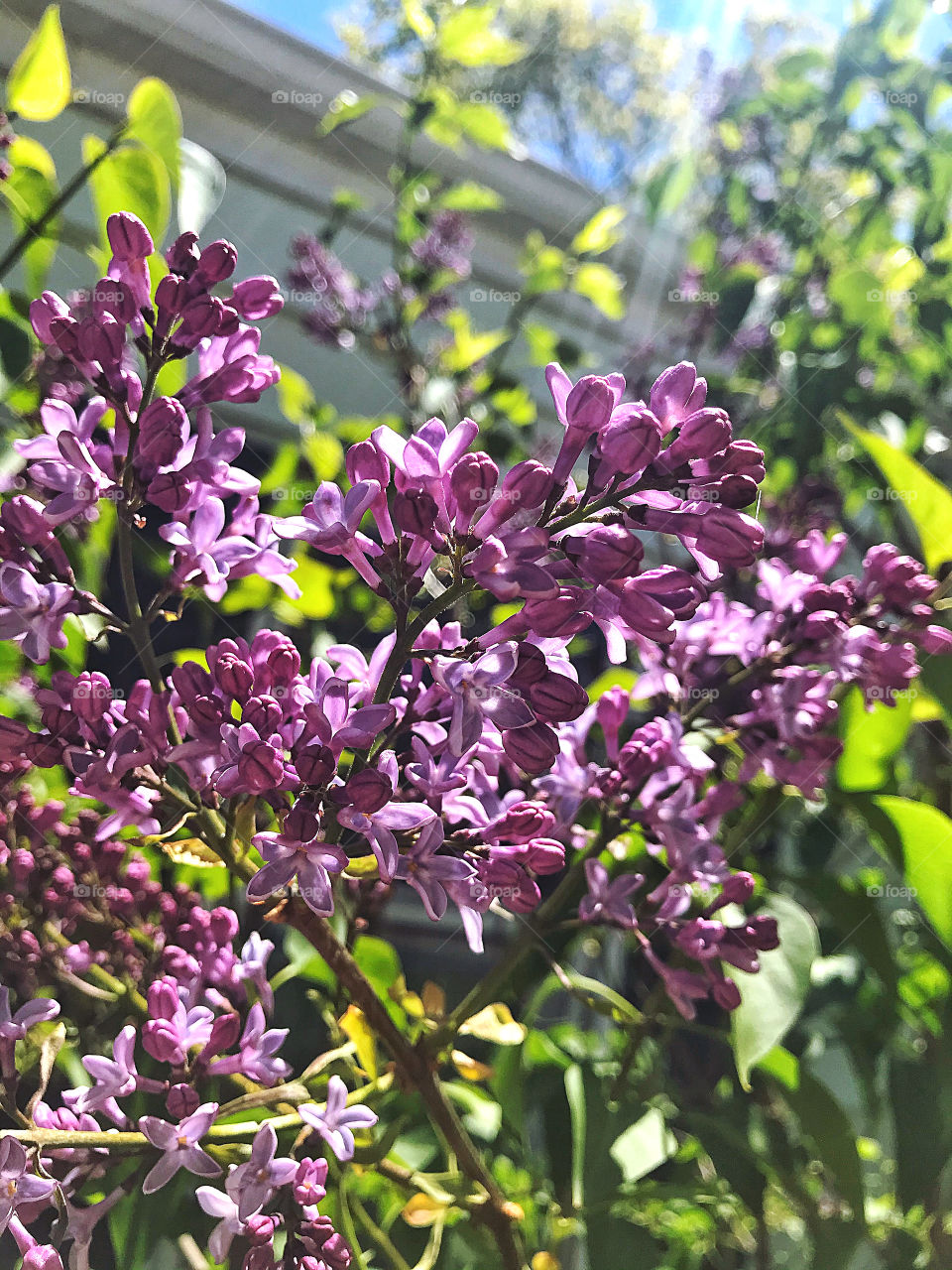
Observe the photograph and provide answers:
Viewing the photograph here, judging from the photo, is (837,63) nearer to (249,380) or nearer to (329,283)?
(329,283)

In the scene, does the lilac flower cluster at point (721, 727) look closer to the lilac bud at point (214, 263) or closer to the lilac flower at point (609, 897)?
the lilac flower at point (609, 897)

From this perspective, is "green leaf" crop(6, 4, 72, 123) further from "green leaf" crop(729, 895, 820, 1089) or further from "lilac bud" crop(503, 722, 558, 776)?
"green leaf" crop(729, 895, 820, 1089)

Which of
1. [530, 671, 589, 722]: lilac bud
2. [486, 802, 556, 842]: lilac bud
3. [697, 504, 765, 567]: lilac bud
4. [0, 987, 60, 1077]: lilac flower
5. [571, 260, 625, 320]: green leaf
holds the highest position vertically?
[571, 260, 625, 320]: green leaf

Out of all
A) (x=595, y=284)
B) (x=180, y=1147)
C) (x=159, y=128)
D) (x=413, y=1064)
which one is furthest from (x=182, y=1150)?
(x=595, y=284)

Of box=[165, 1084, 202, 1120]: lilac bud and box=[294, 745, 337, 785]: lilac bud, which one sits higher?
box=[294, 745, 337, 785]: lilac bud

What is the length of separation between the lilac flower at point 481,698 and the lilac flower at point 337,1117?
17 cm

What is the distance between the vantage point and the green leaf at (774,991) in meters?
0.45

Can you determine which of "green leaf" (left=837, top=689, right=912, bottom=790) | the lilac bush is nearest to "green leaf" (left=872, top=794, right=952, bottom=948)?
"green leaf" (left=837, top=689, right=912, bottom=790)

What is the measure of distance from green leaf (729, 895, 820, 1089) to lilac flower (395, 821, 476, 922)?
0.62 feet

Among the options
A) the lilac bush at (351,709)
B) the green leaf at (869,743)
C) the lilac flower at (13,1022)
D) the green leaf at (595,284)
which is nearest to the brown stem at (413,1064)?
the lilac bush at (351,709)

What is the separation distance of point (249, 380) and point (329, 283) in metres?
0.85

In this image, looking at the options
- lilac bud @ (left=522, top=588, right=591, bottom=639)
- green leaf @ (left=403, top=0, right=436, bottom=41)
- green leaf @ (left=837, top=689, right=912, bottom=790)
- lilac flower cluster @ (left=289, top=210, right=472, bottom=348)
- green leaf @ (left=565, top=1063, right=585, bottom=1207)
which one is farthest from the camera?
lilac flower cluster @ (left=289, top=210, right=472, bottom=348)

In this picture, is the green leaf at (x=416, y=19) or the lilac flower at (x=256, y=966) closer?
the lilac flower at (x=256, y=966)

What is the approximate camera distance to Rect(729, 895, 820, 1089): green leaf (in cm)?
45
